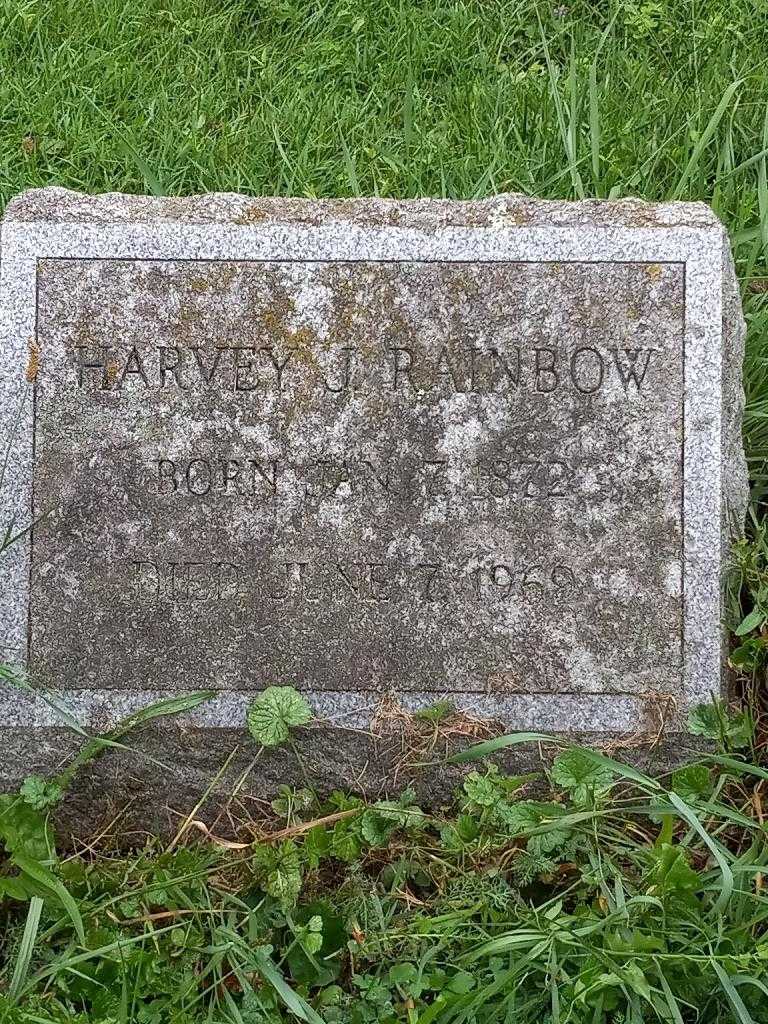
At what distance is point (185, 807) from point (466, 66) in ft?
7.96

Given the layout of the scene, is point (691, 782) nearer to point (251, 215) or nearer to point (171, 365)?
point (171, 365)

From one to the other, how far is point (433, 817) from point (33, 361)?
1.36 meters

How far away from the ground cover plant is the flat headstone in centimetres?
13

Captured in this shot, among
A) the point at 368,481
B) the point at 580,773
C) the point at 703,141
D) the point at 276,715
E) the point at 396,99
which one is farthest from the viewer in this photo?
the point at 396,99

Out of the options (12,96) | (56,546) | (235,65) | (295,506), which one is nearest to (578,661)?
(295,506)

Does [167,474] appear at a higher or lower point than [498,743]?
higher

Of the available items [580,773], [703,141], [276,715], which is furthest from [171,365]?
[703,141]

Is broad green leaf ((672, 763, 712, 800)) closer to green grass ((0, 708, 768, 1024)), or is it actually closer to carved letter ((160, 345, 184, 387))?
green grass ((0, 708, 768, 1024))

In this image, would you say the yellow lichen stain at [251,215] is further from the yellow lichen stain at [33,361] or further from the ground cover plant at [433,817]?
the ground cover plant at [433,817]

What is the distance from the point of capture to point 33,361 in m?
2.33

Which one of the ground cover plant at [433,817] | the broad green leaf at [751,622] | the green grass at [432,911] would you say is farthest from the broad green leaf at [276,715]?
the broad green leaf at [751,622]

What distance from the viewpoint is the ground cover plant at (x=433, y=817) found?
1.97 metres

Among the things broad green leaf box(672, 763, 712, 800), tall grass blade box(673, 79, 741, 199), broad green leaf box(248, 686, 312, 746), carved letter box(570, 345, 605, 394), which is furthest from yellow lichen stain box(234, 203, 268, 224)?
broad green leaf box(672, 763, 712, 800)

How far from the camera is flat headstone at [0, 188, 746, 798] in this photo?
2297 millimetres
